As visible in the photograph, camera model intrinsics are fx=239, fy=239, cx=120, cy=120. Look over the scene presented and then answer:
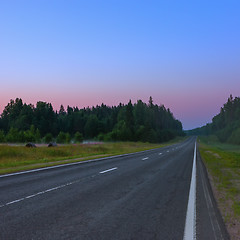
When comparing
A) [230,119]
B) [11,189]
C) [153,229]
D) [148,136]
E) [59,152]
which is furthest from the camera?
[230,119]

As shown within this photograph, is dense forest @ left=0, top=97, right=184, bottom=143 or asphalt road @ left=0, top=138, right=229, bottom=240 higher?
dense forest @ left=0, top=97, right=184, bottom=143

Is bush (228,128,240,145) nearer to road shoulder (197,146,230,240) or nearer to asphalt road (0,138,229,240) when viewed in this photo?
asphalt road (0,138,229,240)

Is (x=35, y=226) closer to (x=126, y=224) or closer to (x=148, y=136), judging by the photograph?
(x=126, y=224)

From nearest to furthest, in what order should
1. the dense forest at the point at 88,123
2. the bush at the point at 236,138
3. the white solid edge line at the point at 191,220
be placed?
the white solid edge line at the point at 191,220
the bush at the point at 236,138
the dense forest at the point at 88,123

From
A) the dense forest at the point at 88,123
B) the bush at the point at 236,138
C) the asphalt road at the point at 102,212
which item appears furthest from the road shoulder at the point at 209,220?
the bush at the point at 236,138

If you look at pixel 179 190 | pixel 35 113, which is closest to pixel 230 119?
pixel 35 113

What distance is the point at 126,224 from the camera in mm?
4816

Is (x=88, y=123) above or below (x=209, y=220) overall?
above

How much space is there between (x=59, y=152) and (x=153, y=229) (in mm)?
25030

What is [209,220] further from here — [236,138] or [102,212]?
[236,138]

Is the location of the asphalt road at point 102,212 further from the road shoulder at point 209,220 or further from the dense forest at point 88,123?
the dense forest at point 88,123

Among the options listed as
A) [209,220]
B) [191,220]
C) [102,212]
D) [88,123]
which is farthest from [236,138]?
[102,212]

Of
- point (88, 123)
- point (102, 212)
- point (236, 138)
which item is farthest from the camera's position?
point (88, 123)

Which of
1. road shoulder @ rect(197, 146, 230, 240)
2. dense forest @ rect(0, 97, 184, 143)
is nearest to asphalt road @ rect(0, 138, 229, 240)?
road shoulder @ rect(197, 146, 230, 240)
